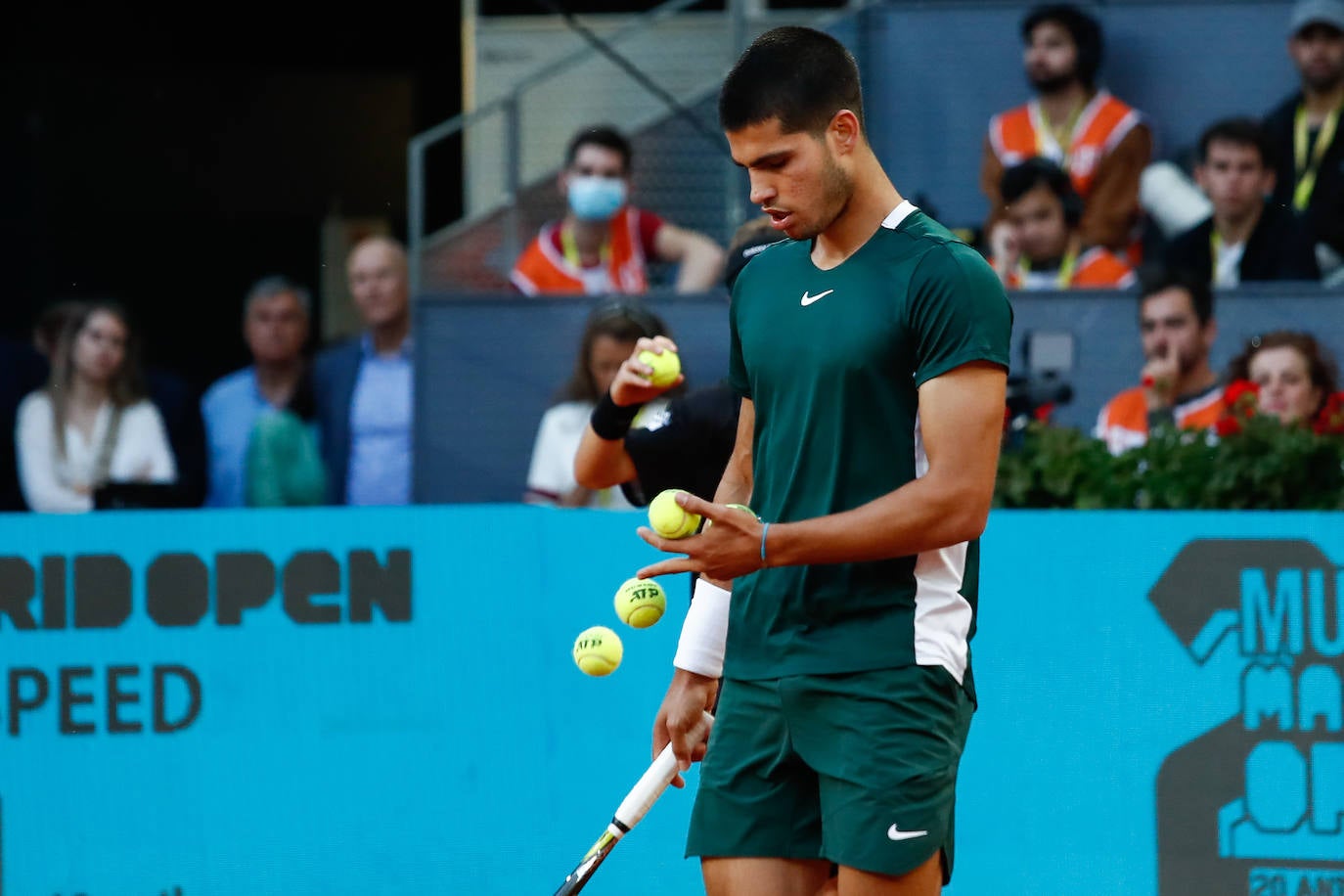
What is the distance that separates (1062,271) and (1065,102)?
2.97 ft

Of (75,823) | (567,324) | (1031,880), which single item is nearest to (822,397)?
(1031,880)

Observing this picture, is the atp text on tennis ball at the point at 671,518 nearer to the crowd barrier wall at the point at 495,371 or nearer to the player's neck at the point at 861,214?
the player's neck at the point at 861,214

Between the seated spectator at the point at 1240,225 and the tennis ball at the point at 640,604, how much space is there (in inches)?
210

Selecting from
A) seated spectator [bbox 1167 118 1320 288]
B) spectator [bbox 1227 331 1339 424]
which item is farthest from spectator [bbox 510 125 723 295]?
spectator [bbox 1227 331 1339 424]

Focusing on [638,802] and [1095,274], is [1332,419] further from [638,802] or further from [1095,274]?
[638,802]

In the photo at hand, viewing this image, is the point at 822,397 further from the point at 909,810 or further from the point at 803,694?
the point at 909,810

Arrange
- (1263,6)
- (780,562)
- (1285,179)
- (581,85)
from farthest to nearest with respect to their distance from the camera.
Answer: (581,85), (1263,6), (1285,179), (780,562)

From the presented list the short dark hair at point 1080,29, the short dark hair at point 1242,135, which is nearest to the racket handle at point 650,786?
the short dark hair at point 1242,135

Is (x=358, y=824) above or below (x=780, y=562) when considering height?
below

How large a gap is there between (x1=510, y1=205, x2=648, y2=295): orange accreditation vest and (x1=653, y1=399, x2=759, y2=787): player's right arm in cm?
518

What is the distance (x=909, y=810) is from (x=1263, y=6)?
7.18m

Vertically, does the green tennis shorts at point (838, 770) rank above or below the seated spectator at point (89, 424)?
below

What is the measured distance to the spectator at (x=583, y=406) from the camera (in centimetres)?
715

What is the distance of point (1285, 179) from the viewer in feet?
28.0
